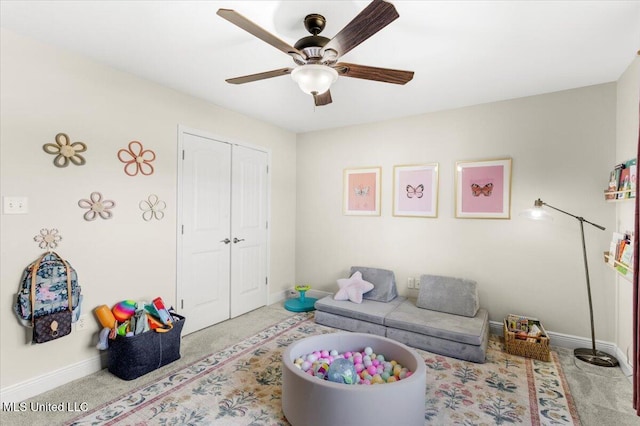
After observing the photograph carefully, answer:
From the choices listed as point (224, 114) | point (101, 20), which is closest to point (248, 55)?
point (101, 20)

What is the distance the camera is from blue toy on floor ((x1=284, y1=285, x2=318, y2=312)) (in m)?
4.09

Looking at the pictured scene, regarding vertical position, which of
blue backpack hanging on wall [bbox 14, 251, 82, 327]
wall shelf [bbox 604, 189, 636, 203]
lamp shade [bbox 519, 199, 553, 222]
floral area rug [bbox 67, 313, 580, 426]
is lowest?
floral area rug [bbox 67, 313, 580, 426]

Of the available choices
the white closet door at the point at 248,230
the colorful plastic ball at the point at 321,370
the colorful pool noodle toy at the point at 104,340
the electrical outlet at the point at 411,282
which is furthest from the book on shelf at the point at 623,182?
the colorful pool noodle toy at the point at 104,340

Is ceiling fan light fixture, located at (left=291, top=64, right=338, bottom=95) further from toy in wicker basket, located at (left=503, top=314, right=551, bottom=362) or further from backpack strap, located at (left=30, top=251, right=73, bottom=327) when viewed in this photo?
toy in wicker basket, located at (left=503, top=314, right=551, bottom=362)

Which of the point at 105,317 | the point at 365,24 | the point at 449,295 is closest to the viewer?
the point at 365,24

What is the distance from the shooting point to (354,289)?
373 centimetres

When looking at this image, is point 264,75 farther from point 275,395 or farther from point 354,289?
point 354,289

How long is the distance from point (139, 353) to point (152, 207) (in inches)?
49.9

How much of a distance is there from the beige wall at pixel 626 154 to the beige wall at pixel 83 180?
381 centimetres

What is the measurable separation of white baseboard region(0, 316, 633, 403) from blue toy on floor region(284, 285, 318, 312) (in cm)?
206

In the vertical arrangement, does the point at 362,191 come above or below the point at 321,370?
above

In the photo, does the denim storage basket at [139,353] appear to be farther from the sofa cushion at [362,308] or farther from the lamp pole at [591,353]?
the lamp pole at [591,353]

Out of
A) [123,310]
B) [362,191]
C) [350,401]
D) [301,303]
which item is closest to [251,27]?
[350,401]

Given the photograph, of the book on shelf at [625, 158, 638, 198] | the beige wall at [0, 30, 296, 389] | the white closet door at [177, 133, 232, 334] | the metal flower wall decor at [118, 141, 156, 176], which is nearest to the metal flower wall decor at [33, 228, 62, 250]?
the beige wall at [0, 30, 296, 389]
